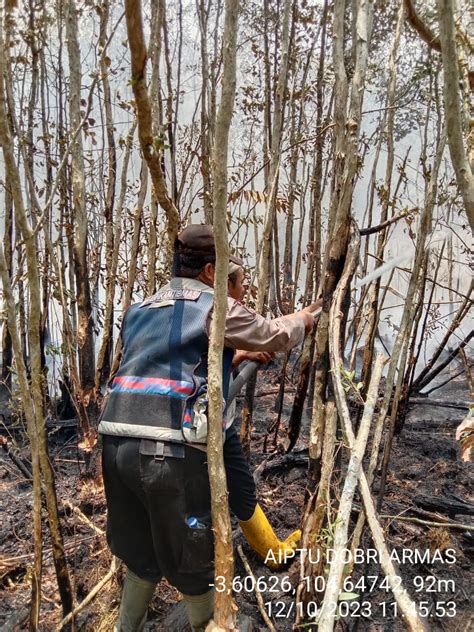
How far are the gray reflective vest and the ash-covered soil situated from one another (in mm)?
1110

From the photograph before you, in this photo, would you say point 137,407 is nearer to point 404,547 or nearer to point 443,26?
point 443,26

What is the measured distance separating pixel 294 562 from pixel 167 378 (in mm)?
1501

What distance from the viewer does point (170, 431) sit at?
1.92m

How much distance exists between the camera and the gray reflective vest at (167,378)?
192cm

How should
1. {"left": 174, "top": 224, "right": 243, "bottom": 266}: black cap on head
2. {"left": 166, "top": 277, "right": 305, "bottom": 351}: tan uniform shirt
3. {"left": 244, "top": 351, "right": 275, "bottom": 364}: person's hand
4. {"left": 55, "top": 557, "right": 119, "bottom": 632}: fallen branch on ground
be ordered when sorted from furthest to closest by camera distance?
{"left": 244, "top": 351, "right": 275, "bottom": 364}: person's hand → {"left": 55, "top": 557, "right": 119, "bottom": 632}: fallen branch on ground → {"left": 174, "top": 224, "right": 243, "bottom": 266}: black cap on head → {"left": 166, "top": 277, "right": 305, "bottom": 351}: tan uniform shirt

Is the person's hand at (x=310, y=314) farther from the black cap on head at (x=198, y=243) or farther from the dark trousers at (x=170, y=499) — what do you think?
the dark trousers at (x=170, y=499)

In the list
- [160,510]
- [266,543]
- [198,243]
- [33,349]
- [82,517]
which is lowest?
[82,517]

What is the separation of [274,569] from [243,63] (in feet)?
26.9

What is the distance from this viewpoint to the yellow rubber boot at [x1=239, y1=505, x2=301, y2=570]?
2.64 metres

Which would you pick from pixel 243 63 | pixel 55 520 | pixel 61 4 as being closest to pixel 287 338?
pixel 55 520

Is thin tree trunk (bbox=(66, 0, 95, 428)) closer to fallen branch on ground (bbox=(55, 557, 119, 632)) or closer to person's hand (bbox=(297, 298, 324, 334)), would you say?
fallen branch on ground (bbox=(55, 557, 119, 632))

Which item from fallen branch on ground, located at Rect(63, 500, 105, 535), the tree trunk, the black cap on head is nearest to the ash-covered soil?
fallen branch on ground, located at Rect(63, 500, 105, 535)

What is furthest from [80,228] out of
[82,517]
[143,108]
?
[143,108]

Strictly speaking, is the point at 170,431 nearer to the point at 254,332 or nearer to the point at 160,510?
the point at 160,510
